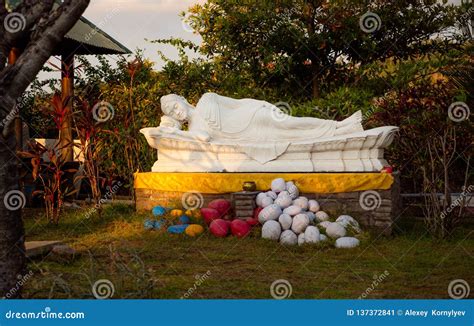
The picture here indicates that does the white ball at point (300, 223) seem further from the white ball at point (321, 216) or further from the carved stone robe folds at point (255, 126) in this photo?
the carved stone robe folds at point (255, 126)

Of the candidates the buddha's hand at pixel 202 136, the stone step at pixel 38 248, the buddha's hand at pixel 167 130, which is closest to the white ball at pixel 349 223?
the buddha's hand at pixel 202 136

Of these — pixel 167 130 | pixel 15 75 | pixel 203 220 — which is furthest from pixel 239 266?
pixel 167 130

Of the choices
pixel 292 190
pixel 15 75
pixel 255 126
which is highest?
pixel 15 75

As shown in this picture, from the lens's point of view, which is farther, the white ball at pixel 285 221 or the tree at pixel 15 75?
the white ball at pixel 285 221

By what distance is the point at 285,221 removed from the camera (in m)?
6.13

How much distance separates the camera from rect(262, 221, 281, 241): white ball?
608 cm

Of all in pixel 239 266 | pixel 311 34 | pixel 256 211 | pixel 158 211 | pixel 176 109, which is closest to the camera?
pixel 239 266

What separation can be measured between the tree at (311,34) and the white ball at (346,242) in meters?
5.36

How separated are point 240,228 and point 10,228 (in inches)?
123

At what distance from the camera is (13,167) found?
3516 millimetres

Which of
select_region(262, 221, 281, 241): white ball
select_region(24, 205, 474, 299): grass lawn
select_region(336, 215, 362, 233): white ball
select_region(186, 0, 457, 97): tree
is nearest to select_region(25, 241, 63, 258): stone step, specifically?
select_region(24, 205, 474, 299): grass lawn

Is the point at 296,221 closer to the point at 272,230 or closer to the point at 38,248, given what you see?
the point at 272,230

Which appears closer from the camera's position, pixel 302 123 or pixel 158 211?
pixel 158 211

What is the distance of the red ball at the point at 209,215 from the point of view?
6.64 metres
